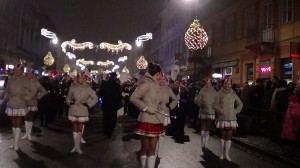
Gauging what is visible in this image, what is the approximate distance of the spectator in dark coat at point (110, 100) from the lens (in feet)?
40.8

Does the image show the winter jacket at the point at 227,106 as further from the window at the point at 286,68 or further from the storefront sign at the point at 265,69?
the storefront sign at the point at 265,69

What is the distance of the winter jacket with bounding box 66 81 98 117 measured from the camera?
9.00 metres

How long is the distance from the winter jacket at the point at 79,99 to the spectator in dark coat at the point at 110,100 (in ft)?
10.6

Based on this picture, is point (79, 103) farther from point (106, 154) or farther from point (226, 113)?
point (226, 113)

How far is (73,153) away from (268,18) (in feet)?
51.5

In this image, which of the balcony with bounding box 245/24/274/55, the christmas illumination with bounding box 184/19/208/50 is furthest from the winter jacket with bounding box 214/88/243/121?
the balcony with bounding box 245/24/274/55

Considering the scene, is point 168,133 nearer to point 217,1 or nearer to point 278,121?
point 278,121

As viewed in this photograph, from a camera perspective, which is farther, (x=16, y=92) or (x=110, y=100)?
(x=110, y=100)

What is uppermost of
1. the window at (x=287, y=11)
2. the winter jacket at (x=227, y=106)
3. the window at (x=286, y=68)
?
the window at (x=287, y=11)

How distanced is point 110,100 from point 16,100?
3747 mm

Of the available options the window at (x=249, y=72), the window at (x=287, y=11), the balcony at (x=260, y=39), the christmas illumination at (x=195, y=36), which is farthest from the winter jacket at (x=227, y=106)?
the window at (x=249, y=72)

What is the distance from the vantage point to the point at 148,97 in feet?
20.1

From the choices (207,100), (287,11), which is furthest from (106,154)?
(287,11)

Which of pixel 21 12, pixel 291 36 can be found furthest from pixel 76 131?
pixel 21 12
